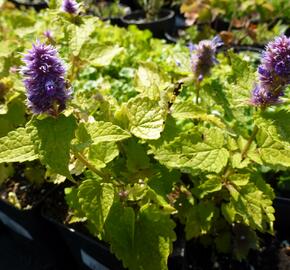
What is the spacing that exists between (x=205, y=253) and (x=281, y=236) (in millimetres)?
313

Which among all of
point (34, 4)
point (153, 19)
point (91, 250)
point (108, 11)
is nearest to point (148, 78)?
point (91, 250)

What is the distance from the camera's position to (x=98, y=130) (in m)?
0.89

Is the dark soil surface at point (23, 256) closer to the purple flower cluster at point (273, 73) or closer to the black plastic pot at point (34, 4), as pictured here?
the purple flower cluster at point (273, 73)

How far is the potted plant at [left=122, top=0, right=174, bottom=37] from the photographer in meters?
Result: 3.50

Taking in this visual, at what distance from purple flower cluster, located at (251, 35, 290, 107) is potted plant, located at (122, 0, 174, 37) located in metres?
2.66

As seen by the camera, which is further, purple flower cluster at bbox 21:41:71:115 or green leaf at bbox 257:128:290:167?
green leaf at bbox 257:128:290:167

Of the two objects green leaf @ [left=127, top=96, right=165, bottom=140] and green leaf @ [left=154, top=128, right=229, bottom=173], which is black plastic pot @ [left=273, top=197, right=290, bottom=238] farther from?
green leaf @ [left=127, top=96, right=165, bottom=140]

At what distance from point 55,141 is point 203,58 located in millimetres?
570

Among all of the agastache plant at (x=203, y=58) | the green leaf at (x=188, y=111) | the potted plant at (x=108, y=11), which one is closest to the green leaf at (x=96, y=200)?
the green leaf at (x=188, y=111)

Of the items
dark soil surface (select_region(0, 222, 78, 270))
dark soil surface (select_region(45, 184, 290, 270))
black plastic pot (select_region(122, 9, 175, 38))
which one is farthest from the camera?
black plastic pot (select_region(122, 9, 175, 38))

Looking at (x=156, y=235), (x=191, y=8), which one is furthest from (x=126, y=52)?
(x=156, y=235)

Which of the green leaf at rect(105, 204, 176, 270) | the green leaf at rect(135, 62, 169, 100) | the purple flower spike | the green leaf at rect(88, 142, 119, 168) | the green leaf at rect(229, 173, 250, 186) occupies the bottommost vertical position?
the green leaf at rect(105, 204, 176, 270)

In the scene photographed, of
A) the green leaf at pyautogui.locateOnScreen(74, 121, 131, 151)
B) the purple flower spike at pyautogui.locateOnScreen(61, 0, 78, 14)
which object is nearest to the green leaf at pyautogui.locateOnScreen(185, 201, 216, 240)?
the green leaf at pyautogui.locateOnScreen(74, 121, 131, 151)

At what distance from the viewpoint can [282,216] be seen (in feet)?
4.94
